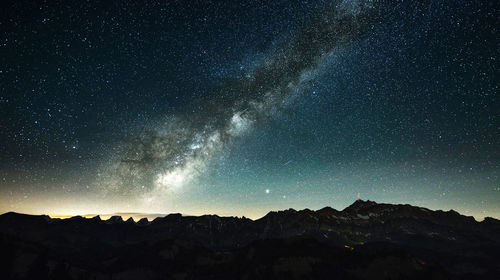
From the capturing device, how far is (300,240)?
153 meters

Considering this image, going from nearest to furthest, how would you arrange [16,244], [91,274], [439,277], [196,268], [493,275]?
1. [439,277]
2. [16,244]
3. [91,274]
4. [196,268]
5. [493,275]

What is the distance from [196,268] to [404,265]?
118322mm

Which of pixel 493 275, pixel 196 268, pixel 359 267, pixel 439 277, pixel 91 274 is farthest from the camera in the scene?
pixel 493 275

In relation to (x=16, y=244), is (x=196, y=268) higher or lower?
lower

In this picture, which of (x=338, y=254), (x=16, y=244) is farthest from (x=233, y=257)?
(x=16, y=244)

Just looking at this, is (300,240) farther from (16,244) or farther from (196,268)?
(16,244)

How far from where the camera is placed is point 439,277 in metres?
118

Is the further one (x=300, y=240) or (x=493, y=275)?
(x=493, y=275)

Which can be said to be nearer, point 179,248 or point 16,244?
point 16,244

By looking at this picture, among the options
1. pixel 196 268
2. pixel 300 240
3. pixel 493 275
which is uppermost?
pixel 300 240

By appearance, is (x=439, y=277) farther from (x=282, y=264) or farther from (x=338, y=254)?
(x=282, y=264)

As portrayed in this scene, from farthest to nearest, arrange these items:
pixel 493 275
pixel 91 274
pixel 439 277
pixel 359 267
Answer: pixel 493 275 < pixel 91 274 < pixel 359 267 < pixel 439 277

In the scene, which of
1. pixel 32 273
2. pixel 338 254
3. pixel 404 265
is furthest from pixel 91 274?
pixel 404 265

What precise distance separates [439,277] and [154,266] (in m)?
164
